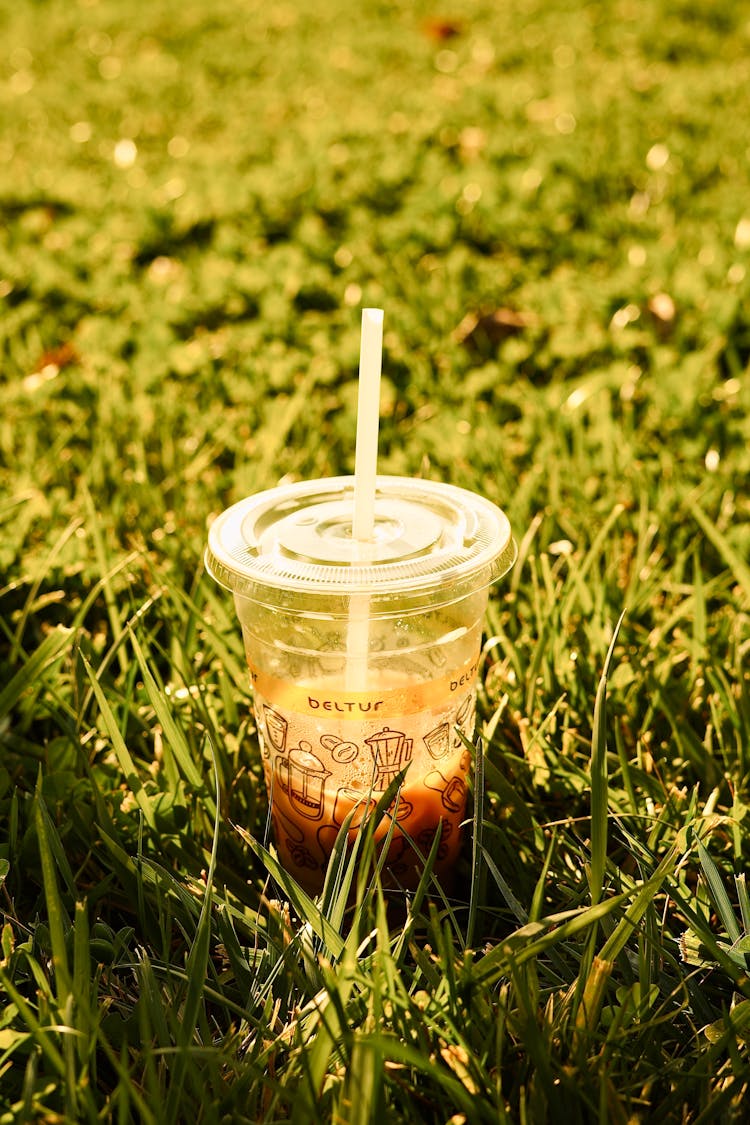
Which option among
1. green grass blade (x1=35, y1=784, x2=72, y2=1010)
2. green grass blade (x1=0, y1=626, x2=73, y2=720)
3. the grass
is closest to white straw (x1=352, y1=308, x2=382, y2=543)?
the grass

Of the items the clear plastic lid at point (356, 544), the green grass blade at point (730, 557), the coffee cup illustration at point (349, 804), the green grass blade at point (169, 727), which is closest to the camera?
the clear plastic lid at point (356, 544)

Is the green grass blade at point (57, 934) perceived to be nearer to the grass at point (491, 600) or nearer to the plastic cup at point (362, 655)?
the grass at point (491, 600)

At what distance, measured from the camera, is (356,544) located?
137 cm

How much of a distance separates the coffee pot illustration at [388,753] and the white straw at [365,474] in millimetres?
77

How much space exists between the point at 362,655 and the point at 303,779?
0.70ft

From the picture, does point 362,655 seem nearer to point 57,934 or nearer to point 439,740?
point 439,740

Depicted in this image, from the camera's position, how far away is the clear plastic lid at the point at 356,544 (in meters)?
1.30

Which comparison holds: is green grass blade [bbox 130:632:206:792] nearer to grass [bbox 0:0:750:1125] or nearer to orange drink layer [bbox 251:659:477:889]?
grass [bbox 0:0:750:1125]

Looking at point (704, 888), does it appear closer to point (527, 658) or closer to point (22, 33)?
point (527, 658)

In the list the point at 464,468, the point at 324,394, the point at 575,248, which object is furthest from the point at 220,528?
the point at 575,248

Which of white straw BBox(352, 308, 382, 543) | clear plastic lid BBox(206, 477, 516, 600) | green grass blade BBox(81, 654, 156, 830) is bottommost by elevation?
green grass blade BBox(81, 654, 156, 830)

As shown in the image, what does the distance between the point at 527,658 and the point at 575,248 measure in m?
2.14

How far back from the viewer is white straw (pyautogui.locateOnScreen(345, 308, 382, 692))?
1334 mm

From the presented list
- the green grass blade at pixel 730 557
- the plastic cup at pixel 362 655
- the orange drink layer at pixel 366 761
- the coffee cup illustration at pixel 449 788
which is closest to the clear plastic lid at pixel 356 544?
the plastic cup at pixel 362 655
